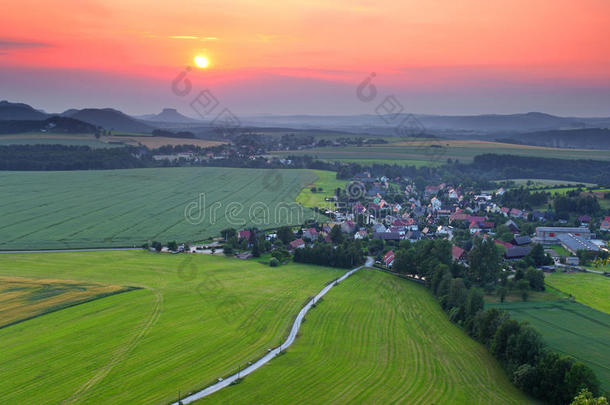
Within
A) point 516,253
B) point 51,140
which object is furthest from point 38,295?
point 51,140

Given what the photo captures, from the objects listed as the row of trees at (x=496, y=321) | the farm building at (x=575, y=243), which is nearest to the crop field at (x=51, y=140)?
the row of trees at (x=496, y=321)

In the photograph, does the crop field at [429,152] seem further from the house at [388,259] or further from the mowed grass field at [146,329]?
the mowed grass field at [146,329]

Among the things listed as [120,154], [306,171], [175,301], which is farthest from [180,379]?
[120,154]

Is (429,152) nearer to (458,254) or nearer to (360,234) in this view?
(360,234)

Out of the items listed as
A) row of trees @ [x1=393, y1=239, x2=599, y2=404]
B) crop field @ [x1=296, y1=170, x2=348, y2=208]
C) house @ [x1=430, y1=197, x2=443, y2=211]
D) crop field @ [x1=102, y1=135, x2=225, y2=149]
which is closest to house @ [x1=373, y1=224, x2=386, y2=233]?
row of trees @ [x1=393, y1=239, x2=599, y2=404]

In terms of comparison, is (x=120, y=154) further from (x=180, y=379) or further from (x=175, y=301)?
(x=180, y=379)
